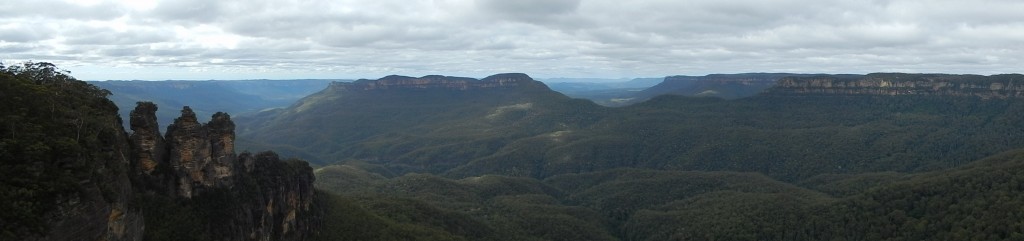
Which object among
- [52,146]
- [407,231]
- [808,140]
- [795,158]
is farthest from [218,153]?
[808,140]

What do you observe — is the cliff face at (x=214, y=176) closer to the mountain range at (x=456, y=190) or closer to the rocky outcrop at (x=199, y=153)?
the rocky outcrop at (x=199, y=153)

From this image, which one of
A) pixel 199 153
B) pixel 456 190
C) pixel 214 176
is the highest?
pixel 199 153

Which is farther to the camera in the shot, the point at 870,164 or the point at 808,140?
the point at 808,140

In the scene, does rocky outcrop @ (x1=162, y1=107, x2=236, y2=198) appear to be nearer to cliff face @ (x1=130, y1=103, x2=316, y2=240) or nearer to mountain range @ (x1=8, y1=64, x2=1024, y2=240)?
cliff face @ (x1=130, y1=103, x2=316, y2=240)

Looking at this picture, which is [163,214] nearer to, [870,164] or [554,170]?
[554,170]

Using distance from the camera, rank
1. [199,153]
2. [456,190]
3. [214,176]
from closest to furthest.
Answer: [199,153] < [214,176] < [456,190]

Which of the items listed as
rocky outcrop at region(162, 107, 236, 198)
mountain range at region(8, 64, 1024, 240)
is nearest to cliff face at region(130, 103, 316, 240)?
rocky outcrop at region(162, 107, 236, 198)

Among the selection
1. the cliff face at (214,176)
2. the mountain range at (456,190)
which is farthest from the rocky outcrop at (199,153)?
the mountain range at (456,190)

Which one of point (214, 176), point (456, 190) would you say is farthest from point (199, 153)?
point (456, 190)

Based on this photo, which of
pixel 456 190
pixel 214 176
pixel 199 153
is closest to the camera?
pixel 199 153

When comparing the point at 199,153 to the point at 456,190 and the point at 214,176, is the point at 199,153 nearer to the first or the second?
the point at 214,176
